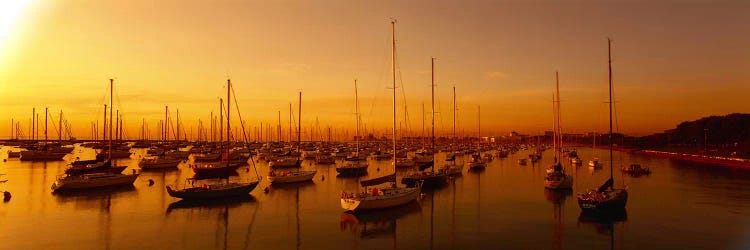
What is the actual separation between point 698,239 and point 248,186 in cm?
3211

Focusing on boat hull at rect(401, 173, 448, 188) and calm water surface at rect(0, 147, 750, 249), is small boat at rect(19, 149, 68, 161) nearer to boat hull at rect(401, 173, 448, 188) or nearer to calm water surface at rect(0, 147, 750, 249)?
calm water surface at rect(0, 147, 750, 249)

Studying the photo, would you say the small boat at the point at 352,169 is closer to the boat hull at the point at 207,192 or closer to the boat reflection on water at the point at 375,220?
the boat hull at the point at 207,192

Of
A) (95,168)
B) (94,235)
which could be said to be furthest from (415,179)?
(95,168)

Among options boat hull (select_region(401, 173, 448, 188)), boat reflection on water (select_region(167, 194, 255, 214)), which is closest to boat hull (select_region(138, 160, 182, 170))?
boat reflection on water (select_region(167, 194, 255, 214))

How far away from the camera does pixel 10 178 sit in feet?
180

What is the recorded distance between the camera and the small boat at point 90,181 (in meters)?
43.9

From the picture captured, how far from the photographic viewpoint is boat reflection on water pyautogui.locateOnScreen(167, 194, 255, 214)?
35844mm

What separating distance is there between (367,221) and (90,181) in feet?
101

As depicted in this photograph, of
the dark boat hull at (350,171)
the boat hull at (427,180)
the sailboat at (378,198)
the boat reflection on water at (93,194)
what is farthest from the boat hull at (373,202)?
the dark boat hull at (350,171)

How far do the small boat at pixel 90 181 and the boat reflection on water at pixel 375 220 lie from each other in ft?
91.0

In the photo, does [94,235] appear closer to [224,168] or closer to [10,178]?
[224,168]

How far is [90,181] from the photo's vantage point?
4544 cm

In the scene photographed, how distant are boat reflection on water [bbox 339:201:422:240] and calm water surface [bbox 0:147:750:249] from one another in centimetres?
7

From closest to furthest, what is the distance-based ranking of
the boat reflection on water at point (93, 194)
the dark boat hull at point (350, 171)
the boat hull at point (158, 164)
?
the boat reflection on water at point (93, 194) → the dark boat hull at point (350, 171) → the boat hull at point (158, 164)
